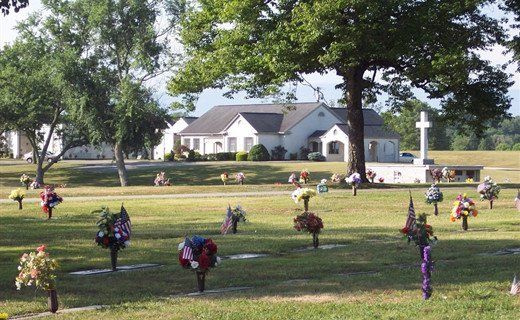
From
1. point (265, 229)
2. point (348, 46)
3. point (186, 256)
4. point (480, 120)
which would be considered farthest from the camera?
point (480, 120)

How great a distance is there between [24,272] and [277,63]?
86.3 feet

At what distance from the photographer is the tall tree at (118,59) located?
2361 inches

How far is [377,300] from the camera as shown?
12.7m

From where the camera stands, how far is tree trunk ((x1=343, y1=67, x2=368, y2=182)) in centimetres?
4262

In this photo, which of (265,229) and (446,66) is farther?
(446,66)

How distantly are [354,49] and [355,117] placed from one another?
568 centimetres

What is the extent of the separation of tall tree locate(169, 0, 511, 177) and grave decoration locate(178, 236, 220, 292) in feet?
79.5

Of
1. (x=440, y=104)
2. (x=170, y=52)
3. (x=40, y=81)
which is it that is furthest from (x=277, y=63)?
(x=40, y=81)

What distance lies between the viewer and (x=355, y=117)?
142ft

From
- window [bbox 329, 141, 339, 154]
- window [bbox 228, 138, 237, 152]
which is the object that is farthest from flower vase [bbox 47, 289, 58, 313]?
window [bbox 228, 138, 237, 152]

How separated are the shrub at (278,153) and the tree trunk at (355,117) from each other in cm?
4171

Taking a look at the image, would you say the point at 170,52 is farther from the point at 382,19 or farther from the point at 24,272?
the point at 24,272

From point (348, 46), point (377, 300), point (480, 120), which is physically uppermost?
point (348, 46)

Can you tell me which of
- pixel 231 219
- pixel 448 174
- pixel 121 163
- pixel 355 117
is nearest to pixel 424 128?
pixel 448 174
